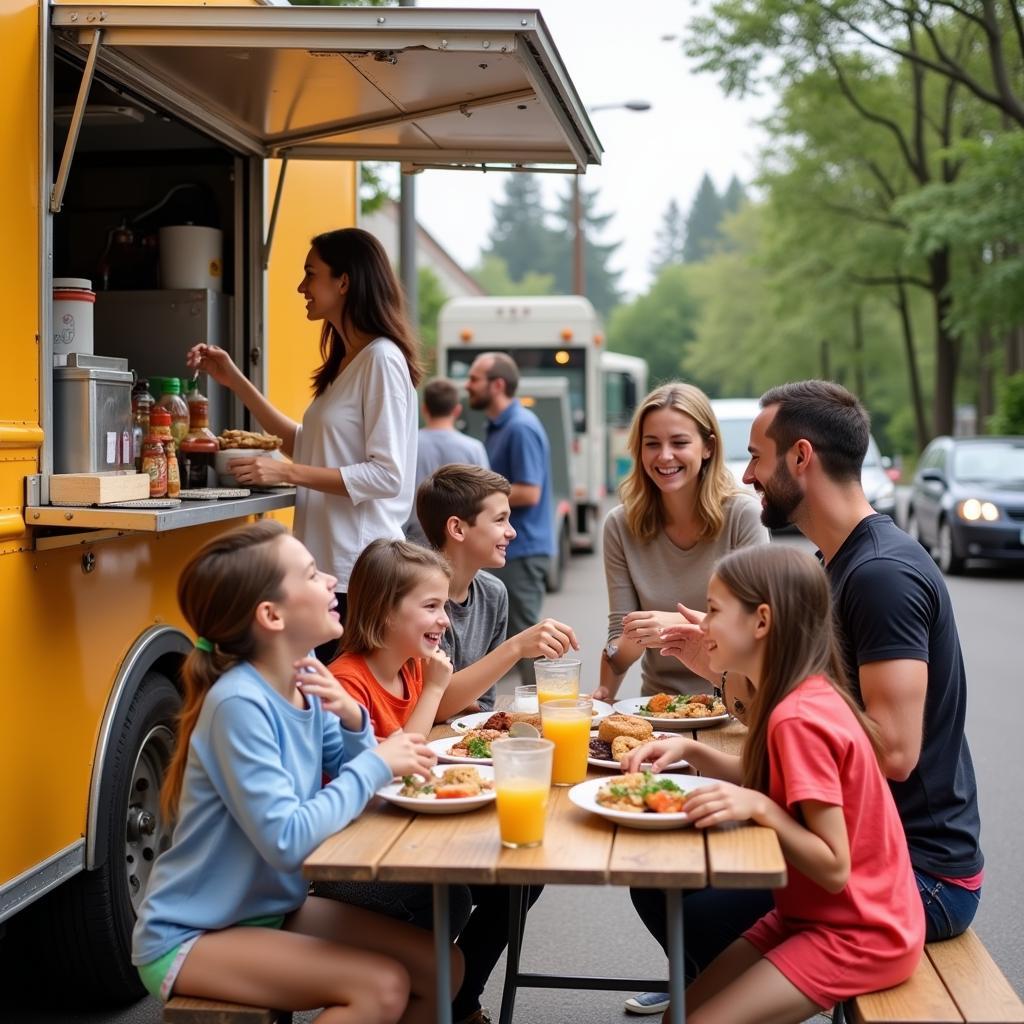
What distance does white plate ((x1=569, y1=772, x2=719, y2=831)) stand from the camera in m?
2.83

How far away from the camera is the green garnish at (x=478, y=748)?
3453 mm

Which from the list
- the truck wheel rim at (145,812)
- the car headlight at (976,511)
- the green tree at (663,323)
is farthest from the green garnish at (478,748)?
the green tree at (663,323)

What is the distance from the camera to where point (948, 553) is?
54.6 ft

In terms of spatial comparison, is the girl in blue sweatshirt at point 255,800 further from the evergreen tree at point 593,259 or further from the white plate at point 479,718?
the evergreen tree at point 593,259

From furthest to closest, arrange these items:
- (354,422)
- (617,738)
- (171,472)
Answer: (354,422)
(171,472)
(617,738)

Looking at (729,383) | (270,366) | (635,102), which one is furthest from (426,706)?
(729,383)

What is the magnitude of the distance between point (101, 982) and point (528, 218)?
132 m

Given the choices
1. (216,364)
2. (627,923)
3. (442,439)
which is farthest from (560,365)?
(627,923)

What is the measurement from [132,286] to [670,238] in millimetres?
143050

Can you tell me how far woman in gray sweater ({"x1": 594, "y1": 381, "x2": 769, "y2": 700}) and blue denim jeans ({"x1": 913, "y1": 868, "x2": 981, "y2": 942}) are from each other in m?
1.54

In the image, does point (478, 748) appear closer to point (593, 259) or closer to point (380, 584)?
point (380, 584)

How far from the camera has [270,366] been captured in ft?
19.7

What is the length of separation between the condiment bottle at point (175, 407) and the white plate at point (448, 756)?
→ 2051mm

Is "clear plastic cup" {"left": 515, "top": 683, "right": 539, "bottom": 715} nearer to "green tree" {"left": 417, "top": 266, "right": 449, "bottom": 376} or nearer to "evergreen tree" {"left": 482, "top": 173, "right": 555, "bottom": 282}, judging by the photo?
"green tree" {"left": 417, "top": 266, "right": 449, "bottom": 376}
